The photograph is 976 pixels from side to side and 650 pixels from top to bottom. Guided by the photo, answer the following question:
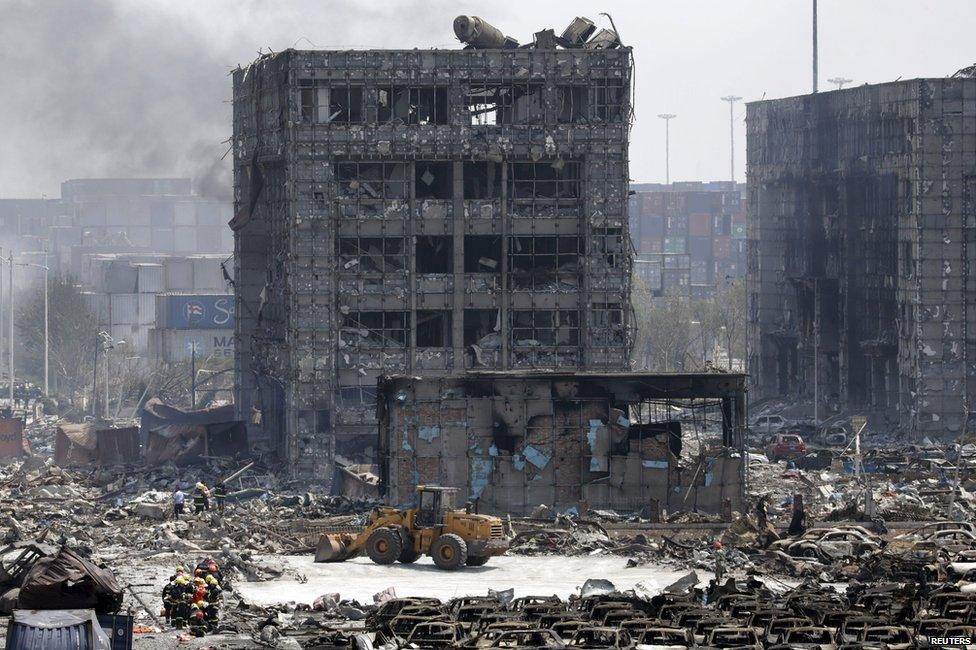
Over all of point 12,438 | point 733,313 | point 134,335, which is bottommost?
point 12,438

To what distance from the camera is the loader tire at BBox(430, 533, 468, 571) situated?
147ft

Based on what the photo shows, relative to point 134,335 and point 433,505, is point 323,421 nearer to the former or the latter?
point 433,505

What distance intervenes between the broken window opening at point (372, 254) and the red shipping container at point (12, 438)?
16799 mm

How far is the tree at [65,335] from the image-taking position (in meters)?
124

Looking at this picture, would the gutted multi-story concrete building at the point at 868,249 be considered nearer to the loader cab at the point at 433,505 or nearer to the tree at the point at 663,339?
the tree at the point at 663,339

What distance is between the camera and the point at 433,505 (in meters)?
45.7

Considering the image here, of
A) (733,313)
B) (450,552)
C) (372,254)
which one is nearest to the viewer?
(450,552)

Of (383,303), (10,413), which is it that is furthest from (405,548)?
(10,413)

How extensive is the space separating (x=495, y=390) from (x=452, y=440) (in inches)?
72.5

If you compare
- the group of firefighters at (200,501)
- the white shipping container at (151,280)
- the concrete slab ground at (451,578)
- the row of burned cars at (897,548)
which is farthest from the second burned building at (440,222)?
the white shipping container at (151,280)

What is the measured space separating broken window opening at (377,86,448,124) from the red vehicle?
648 inches

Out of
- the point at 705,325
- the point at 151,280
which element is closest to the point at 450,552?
the point at 705,325

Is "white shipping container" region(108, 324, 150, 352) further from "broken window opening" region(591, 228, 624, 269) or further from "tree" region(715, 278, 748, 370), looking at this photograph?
"broken window opening" region(591, 228, 624, 269)

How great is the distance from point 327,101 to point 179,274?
2923 inches
